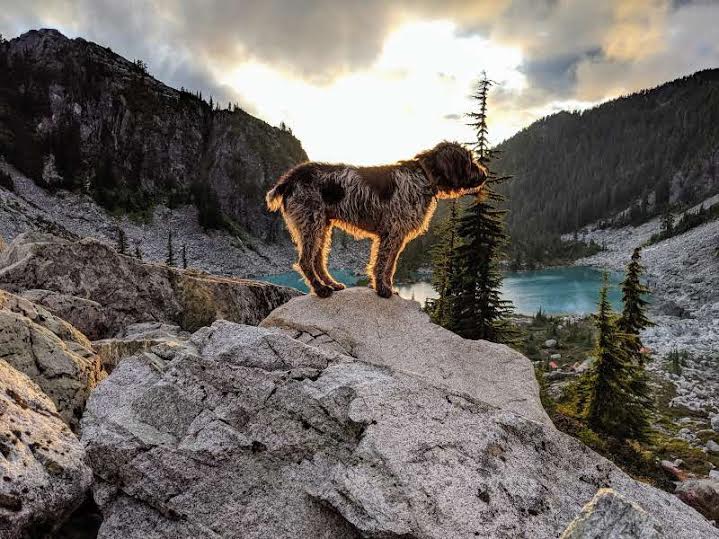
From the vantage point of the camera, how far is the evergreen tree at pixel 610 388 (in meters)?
17.7

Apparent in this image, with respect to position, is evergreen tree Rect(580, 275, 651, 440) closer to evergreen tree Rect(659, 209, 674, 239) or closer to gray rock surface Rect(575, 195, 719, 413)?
gray rock surface Rect(575, 195, 719, 413)

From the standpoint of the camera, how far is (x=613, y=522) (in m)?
2.84

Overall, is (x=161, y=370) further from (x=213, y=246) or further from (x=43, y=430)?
(x=213, y=246)

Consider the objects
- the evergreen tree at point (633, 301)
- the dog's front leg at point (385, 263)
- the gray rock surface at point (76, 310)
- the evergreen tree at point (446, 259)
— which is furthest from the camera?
the evergreen tree at point (633, 301)

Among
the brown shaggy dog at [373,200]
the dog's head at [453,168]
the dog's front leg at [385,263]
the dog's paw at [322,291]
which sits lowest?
the dog's paw at [322,291]

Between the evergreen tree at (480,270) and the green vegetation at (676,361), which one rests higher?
the evergreen tree at (480,270)

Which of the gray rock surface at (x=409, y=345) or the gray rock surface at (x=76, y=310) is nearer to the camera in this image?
the gray rock surface at (x=409, y=345)

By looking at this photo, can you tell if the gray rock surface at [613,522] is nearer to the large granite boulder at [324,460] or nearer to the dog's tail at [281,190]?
the large granite boulder at [324,460]

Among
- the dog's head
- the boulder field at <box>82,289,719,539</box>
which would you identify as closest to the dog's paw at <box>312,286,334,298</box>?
the dog's head

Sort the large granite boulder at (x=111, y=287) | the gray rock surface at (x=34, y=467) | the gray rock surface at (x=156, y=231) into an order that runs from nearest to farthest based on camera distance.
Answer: the gray rock surface at (x=34, y=467)
the large granite boulder at (x=111, y=287)
the gray rock surface at (x=156, y=231)

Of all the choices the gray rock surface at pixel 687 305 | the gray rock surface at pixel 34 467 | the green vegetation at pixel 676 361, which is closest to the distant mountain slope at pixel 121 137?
the gray rock surface at pixel 687 305

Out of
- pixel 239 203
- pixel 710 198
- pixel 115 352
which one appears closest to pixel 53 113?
pixel 239 203

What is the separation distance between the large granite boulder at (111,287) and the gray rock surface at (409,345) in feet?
10.6

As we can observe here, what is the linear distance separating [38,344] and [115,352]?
1597mm
